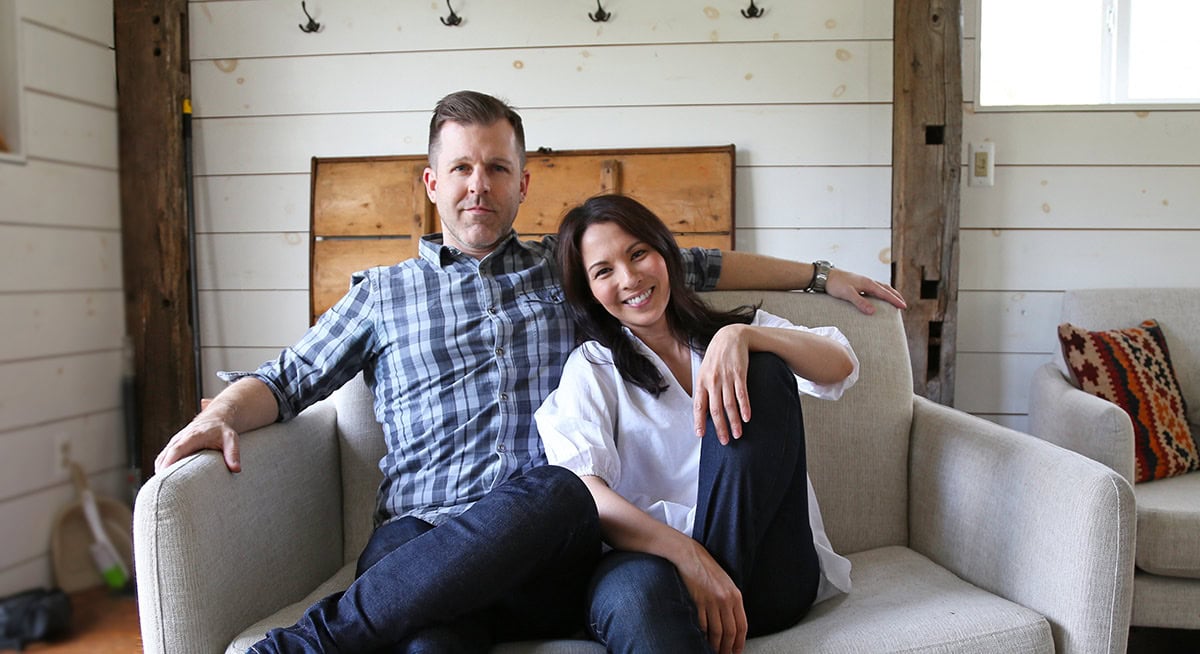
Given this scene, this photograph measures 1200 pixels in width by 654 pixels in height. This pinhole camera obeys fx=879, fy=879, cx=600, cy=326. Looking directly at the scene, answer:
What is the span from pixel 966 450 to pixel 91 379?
7.68ft

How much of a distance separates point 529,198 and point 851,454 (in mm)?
1288

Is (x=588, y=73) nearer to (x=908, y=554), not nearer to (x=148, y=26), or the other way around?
(x=148, y=26)

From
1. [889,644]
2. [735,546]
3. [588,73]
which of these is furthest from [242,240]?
[889,644]

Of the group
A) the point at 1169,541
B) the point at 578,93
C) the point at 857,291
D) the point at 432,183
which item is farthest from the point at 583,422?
the point at 578,93

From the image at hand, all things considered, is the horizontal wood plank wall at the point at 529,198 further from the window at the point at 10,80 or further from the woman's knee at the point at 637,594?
the woman's knee at the point at 637,594

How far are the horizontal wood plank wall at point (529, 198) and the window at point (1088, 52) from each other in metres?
0.89

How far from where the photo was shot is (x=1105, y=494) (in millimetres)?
1185

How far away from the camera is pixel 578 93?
2566mm

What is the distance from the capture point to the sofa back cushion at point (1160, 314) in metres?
2.28

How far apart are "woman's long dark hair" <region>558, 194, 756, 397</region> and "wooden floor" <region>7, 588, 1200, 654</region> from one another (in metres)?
1.38

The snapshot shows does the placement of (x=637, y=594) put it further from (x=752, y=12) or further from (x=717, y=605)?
(x=752, y=12)

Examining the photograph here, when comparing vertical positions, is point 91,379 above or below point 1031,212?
below

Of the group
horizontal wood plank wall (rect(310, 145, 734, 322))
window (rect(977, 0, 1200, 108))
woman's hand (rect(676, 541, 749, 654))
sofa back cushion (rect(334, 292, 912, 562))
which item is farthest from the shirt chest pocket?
window (rect(977, 0, 1200, 108))

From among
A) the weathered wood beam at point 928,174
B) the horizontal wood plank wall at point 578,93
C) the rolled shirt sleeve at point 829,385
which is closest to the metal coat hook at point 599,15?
the horizontal wood plank wall at point 578,93
